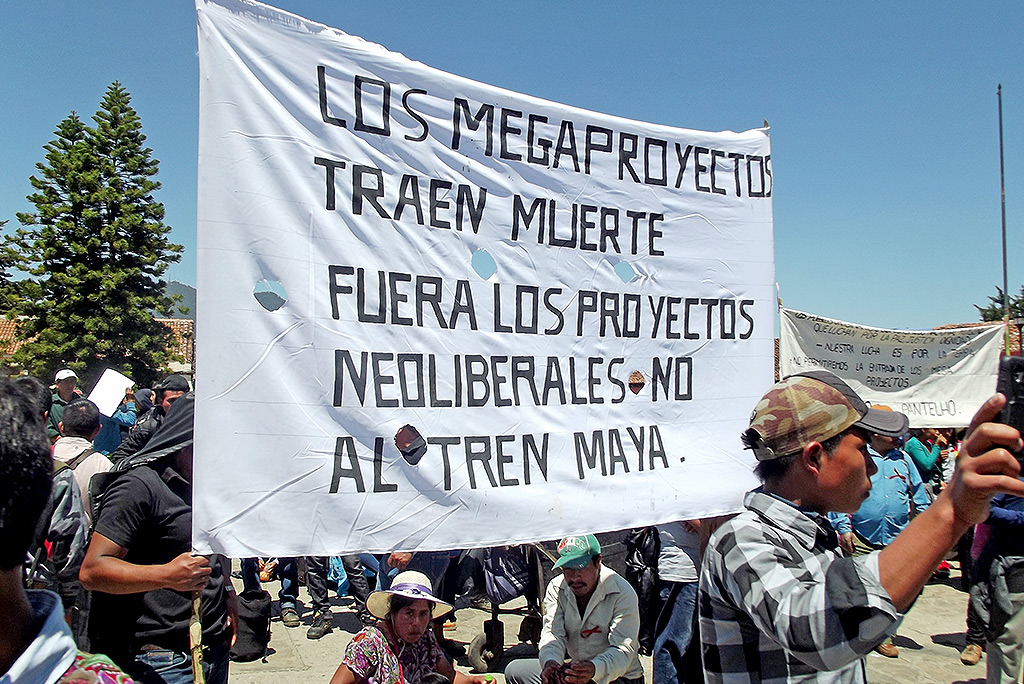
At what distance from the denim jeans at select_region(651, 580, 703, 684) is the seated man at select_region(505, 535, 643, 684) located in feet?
0.88

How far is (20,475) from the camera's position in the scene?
3.60 ft

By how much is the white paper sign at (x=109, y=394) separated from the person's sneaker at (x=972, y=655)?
25.1ft

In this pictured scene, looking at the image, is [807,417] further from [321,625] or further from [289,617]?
[289,617]

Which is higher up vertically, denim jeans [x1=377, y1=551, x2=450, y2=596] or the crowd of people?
the crowd of people

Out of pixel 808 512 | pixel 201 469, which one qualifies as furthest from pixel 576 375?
pixel 201 469

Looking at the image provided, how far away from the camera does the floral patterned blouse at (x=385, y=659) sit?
3227 mm

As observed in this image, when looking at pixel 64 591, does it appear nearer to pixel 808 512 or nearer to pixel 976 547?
pixel 808 512

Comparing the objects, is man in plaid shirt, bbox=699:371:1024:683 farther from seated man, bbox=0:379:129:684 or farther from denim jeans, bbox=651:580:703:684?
denim jeans, bbox=651:580:703:684

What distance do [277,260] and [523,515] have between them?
1.20 meters

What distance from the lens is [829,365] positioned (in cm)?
728

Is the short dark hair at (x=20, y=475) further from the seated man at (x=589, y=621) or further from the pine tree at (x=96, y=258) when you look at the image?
the pine tree at (x=96, y=258)

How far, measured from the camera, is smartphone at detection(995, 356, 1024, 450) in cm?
140

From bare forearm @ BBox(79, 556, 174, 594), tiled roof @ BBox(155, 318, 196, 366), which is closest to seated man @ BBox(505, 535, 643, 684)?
bare forearm @ BBox(79, 556, 174, 594)

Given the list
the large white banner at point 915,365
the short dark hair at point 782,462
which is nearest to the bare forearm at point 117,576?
the short dark hair at point 782,462
